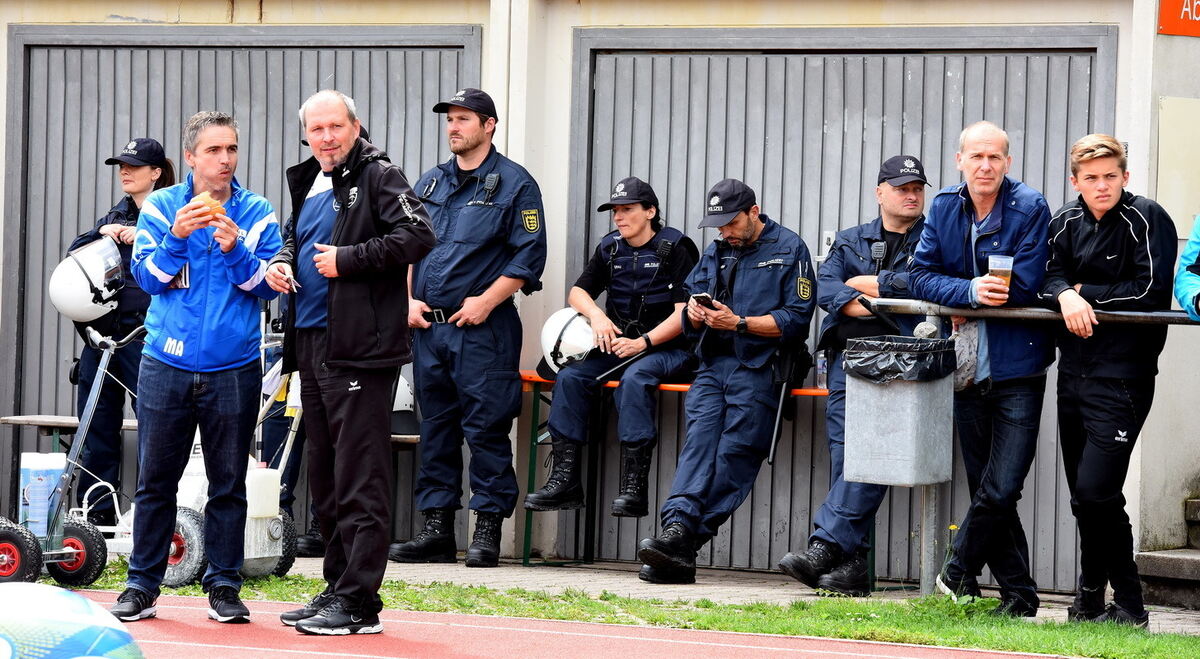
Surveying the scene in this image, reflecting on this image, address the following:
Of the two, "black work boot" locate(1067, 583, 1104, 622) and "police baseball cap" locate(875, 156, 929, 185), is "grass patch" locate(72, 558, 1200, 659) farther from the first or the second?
"police baseball cap" locate(875, 156, 929, 185)

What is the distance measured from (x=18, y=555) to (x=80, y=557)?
0.31 metres

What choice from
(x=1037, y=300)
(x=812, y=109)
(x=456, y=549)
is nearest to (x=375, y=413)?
(x=1037, y=300)

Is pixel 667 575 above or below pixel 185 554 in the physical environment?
below

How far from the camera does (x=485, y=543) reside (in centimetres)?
924

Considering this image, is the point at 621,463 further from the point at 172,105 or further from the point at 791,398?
the point at 172,105

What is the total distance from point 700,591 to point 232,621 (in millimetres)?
2580

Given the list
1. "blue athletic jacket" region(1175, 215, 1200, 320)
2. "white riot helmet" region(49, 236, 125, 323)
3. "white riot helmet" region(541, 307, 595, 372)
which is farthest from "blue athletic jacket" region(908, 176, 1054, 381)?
"white riot helmet" region(49, 236, 125, 323)

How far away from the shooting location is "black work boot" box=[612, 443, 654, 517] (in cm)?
905

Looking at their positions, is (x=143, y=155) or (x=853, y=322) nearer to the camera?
(x=853, y=322)

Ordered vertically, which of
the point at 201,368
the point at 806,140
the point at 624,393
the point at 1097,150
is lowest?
the point at 624,393

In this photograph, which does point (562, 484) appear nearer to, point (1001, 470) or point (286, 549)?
point (286, 549)

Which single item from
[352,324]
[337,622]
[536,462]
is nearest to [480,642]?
[337,622]

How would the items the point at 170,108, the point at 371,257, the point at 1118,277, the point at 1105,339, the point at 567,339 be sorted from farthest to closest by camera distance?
the point at 170,108 < the point at 567,339 < the point at 1118,277 < the point at 1105,339 < the point at 371,257

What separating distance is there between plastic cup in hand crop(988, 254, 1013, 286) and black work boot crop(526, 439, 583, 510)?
3.10m
